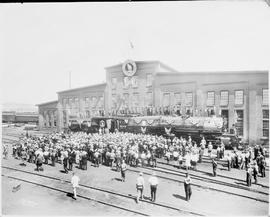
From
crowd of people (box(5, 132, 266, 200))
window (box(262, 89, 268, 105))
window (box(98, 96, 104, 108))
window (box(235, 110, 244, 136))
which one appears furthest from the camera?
window (box(98, 96, 104, 108))

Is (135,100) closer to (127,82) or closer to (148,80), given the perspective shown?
(127,82)

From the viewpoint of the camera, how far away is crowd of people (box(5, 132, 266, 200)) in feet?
35.4

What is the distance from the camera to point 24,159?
40.7 feet

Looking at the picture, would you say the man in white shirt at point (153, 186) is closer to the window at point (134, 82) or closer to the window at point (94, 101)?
the window at point (134, 82)

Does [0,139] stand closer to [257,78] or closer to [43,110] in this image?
[43,110]

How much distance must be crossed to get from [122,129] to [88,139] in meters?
1.72

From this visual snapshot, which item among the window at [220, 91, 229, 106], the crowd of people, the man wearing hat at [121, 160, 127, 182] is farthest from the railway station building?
the man wearing hat at [121, 160, 127, 182]

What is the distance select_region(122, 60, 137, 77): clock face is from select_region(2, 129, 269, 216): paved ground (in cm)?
405

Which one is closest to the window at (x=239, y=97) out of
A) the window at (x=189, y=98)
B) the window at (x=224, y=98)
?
the window at (x=224, y=98)

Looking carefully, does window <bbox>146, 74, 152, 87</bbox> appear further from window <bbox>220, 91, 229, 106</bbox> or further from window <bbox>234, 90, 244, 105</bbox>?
window <bbox>234, 90, 244, 105</bbox>

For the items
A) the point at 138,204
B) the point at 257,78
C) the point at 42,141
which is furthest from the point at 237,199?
the point at 42,141

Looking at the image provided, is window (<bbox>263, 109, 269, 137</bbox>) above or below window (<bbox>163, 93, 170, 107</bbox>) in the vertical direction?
below

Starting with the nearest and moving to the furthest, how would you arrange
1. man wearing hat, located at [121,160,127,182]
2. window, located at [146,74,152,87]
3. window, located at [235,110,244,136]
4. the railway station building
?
1. man wearing hat, located at [121,160,127,182]
2. the railway station building
3. window, located at [235,110,244,136]
4. window, located at [146,74,152,87]

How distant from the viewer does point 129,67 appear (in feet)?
37.4
